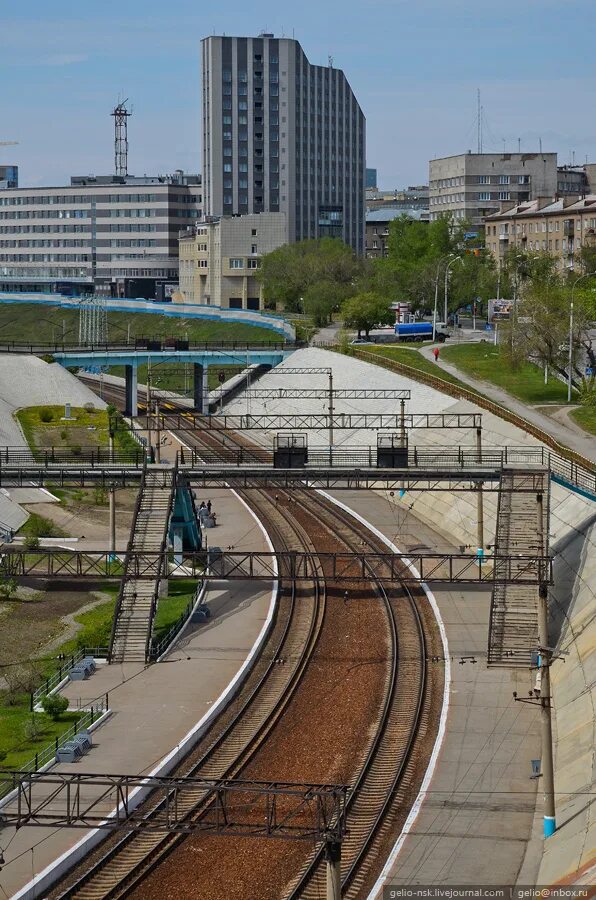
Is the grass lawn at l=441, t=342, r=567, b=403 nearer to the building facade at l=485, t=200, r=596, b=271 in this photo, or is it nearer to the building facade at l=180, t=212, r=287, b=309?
the building facade at l=485, t=200, r=596, b=271

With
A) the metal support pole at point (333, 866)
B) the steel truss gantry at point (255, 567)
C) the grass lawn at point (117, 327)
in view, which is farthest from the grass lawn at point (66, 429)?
the metal support pole at point (333, 866)

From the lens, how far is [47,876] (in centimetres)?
2850

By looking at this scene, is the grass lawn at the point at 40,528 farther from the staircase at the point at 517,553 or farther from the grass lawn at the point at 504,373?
the grass lawn at the point at 504,373

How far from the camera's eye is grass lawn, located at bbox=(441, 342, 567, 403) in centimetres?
8856

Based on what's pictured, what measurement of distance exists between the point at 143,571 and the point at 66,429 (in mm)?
45031

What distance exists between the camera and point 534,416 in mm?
80812

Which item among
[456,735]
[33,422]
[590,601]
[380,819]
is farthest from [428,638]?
[33,422]

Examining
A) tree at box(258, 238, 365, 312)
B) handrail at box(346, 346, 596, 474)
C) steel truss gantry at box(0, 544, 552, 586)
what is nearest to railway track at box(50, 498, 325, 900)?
steel truss gantry at box(0, 544, 552, 586)

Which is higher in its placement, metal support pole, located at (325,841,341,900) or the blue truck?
the blue truck

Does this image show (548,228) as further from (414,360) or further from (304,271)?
(414,360)

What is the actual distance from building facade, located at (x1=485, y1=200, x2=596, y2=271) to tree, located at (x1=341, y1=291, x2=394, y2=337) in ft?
76.9

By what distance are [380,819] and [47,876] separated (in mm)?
7855

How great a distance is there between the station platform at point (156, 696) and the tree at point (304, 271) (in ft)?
295

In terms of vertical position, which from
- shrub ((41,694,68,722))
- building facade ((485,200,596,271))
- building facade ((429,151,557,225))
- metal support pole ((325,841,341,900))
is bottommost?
shrub ((41,694,68,722))
